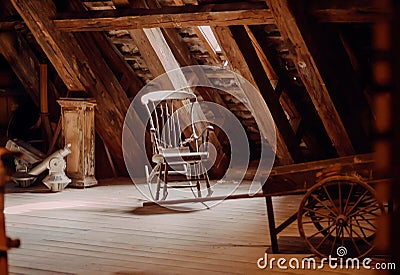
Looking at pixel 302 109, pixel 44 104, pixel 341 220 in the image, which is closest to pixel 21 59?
pixel 44 104

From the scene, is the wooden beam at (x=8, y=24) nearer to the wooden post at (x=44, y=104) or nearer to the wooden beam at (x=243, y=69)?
the wooden post at (x=44, y=104)

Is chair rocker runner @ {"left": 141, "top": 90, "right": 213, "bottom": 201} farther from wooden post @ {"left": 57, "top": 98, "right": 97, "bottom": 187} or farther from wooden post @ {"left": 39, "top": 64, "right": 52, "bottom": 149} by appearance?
wooden post @ {"left": 39, "top": 64, "right": 52, "bottom": 149}

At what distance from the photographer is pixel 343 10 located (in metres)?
3.73

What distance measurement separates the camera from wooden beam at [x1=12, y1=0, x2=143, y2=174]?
536 centimetres

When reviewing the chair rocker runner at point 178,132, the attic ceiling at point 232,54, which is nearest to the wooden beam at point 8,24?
the attic ceiling at point 232,54

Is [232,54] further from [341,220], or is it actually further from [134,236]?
[341,220]

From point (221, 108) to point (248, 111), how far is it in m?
0.29

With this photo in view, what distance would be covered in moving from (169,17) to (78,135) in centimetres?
196

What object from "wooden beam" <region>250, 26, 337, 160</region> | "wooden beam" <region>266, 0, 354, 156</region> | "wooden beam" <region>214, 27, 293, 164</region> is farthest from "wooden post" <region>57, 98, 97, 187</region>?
"wooden beam" <region>266, 0, 354, 156</region>

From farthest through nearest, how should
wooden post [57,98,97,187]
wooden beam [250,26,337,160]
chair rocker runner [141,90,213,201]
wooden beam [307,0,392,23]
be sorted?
wooden post [57,98,97,187]
chair rocker runner [141,90,213,201]
wooden beam [250,26,337,160]
wooden beam [307,0,392,23]

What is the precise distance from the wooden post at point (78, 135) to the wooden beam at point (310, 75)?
2555 mm

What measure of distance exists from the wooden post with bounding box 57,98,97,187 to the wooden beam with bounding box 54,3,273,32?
0.94m

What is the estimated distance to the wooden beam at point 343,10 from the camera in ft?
12.0

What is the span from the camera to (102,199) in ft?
17.6
